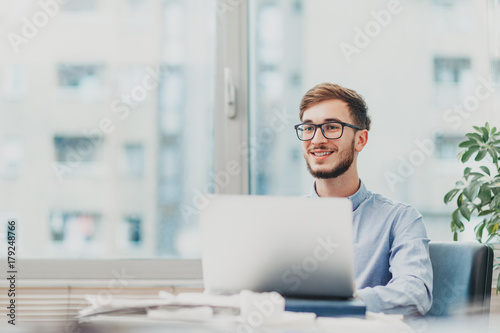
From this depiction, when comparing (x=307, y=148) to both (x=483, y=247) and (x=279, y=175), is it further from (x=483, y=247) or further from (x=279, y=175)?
(x=279, y=175)

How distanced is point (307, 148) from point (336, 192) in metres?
0.20

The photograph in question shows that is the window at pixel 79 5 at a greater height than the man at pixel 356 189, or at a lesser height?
greater

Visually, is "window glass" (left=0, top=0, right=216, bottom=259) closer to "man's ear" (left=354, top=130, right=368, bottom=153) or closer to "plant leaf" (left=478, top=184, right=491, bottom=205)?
"man's ear" (left=354, top=130, right=368, bottom=153)

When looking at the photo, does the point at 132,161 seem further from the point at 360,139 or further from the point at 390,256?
the point at 390,256

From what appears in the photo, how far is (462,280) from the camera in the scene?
1.46 meters

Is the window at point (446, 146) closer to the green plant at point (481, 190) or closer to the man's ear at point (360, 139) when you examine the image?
the green plant at point (481, 190)

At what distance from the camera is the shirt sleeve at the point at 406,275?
1287 millimetres

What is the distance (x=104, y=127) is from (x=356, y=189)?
1.35m

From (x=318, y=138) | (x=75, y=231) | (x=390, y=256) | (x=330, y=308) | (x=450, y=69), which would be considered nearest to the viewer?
(x=330, y=308)

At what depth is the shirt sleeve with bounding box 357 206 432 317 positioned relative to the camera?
1.29 m

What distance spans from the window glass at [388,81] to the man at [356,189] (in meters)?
0.75

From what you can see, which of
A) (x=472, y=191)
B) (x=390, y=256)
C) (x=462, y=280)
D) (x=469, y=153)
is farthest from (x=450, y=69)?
(x=462, y=280)

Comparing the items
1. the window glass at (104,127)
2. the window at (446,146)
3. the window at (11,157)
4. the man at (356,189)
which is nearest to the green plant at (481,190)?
the window at (446,146)

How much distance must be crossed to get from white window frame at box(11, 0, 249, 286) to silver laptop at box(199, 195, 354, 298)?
1.48 meters
